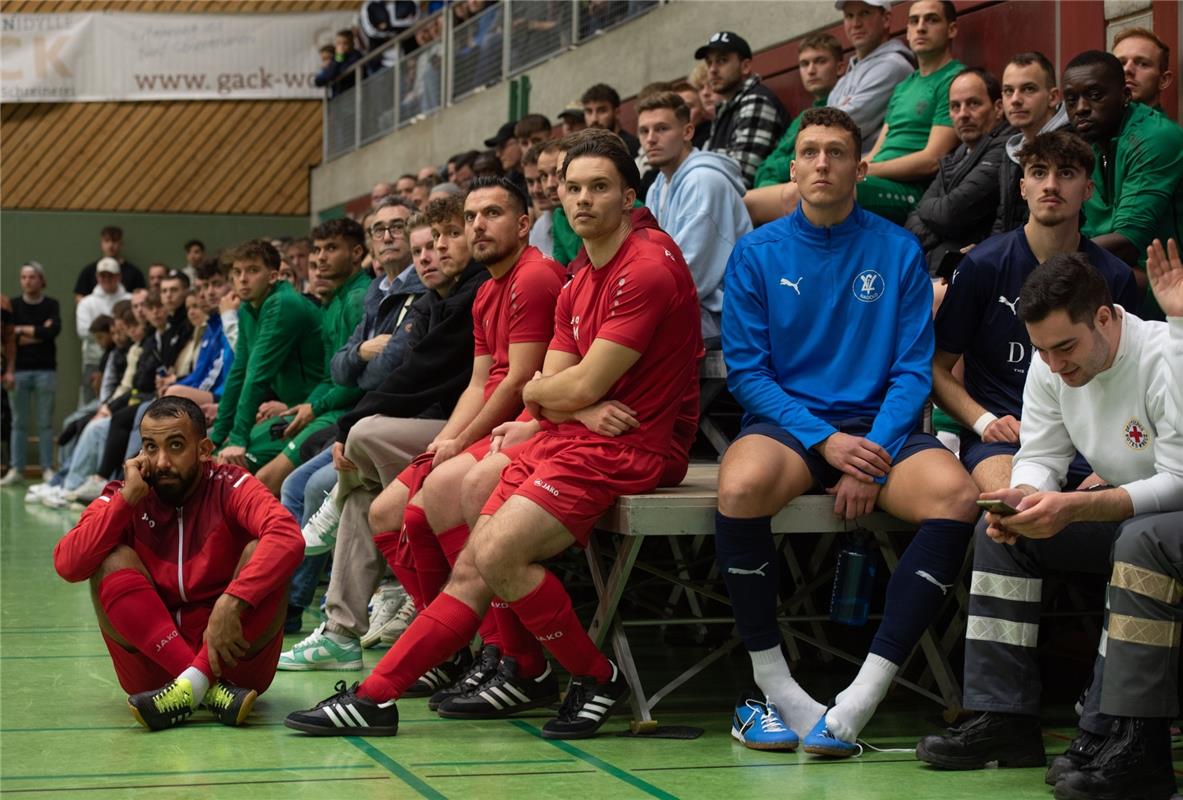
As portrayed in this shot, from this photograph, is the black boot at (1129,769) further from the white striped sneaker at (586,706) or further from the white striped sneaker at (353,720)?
the white striped sneaker at (353,720)

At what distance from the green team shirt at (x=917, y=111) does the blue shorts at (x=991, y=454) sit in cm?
224

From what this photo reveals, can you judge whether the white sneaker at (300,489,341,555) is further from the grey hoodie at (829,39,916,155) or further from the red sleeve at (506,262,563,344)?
the grey hoodie at (829,39,916,155)

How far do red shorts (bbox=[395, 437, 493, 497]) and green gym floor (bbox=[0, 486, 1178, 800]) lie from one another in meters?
0.76

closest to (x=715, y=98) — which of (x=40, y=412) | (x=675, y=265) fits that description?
(x=675, y=265)

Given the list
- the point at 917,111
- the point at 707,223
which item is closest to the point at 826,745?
the point at 707,223

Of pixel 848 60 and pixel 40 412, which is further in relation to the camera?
pixel 40 412

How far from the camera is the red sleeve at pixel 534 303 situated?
520cm

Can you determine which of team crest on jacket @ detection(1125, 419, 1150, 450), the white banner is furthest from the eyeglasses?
the white banner

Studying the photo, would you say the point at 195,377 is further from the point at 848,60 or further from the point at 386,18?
the point at 386,18

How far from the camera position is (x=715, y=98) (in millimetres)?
7910

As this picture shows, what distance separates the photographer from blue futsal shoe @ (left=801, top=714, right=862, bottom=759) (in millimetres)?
4121

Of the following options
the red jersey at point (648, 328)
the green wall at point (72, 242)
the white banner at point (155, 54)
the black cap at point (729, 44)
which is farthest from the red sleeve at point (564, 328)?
the green wall at point (72, 242)

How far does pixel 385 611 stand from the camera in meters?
6.21

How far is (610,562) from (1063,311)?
252 centimetres
